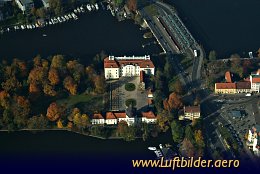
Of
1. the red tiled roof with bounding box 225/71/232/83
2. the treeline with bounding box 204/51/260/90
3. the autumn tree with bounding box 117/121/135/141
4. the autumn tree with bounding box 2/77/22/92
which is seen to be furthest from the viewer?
the treeline with bounding box 204/51/260/90

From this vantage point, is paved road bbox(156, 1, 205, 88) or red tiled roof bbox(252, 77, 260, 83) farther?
paved road bbox(156, 1, 205, 88)

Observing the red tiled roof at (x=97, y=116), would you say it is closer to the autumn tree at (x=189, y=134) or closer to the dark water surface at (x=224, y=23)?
the autumn tree at (x=189, y=134)

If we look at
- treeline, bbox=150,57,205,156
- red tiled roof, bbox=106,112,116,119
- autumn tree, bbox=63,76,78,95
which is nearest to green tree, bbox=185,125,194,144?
treeline, bbox=150,57,205,156

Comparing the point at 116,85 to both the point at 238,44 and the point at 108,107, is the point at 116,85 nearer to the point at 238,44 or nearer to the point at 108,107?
the point at 108,107

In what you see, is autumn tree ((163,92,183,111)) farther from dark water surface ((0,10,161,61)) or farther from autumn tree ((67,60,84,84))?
dark water surface ((0,10,161,61))

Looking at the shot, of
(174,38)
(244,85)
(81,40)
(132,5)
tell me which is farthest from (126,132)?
(132,5)

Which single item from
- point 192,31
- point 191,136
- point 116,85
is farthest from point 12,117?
point 192,31
